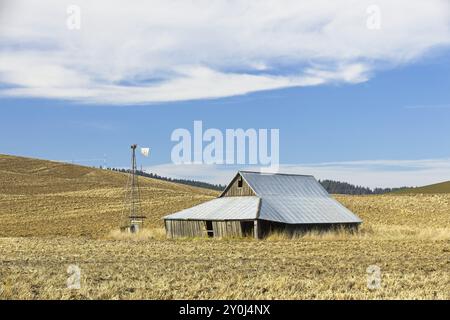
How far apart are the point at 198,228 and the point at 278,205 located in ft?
18.5

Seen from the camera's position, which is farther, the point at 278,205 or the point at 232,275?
the point at 278,205

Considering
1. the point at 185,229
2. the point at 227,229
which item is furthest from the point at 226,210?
the point at 185,229

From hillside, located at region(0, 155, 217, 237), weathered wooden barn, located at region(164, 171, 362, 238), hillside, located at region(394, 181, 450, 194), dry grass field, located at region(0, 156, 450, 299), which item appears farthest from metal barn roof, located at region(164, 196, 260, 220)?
hillside, located at region(394, 181, 450, 194)

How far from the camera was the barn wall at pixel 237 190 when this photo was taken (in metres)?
49.0

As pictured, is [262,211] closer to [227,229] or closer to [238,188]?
[227,229]

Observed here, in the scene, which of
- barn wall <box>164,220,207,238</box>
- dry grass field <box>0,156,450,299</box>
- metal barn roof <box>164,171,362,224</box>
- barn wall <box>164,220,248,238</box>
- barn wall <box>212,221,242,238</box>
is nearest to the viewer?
dry grass field <box>0,156,450,299</box>

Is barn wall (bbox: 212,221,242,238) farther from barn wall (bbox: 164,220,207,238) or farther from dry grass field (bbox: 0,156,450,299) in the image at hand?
dry grass field (bbox: 0,156,450,299)

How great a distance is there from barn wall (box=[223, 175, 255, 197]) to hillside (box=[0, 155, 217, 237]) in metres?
9.87

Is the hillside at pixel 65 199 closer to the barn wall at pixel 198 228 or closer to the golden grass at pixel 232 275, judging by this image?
the barn wall at pixel 198 228

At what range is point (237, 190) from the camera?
50.0 meters

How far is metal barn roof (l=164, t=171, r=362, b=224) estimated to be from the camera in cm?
4494

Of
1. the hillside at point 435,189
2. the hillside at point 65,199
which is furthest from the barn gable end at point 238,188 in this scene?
the hillside at point 435,189

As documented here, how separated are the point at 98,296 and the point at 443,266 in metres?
12.3

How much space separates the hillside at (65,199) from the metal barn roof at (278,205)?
959 centimetres
